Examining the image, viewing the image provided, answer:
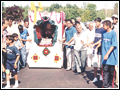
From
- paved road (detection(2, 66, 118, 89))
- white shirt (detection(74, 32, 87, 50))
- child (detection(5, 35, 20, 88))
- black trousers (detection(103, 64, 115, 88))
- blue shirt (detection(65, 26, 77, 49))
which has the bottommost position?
paved road (detection(2, 66, 118, 89))

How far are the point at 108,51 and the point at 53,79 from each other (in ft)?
6.76

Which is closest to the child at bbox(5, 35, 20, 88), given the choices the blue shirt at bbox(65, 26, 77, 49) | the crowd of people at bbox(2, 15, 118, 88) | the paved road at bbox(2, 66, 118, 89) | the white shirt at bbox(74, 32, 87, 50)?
the crowd of people at bbox(2, 15, 118, 88)

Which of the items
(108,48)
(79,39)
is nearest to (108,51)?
(108,48)

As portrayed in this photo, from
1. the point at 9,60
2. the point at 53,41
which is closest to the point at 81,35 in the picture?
the point at 53,41

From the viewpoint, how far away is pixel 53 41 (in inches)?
284

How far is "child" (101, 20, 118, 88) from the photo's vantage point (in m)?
4.60

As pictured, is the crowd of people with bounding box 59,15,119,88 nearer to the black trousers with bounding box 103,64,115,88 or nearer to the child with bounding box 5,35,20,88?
the black trousers with bounding box 103,64,115,88

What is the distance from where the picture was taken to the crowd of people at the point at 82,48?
4699 mm

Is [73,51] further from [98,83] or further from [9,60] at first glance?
[9,60]

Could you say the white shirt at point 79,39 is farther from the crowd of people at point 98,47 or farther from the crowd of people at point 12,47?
the crowd of people at point 12,47

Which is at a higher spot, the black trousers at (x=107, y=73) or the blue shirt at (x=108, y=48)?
the blue shirt at (x=108, y=48)

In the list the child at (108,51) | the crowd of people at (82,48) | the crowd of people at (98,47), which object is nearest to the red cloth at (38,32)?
the crowd of people at (82,48)

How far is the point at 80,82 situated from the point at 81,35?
162 cm

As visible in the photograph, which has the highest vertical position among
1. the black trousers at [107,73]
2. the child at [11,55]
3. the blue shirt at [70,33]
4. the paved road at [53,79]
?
the blue shirt at [70,33]
